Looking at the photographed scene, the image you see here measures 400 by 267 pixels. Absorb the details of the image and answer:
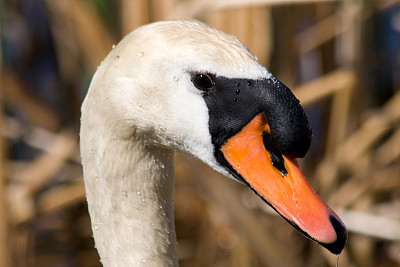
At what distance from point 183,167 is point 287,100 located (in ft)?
6.54

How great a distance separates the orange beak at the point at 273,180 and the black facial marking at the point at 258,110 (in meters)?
0.02

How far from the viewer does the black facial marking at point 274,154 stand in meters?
1.21

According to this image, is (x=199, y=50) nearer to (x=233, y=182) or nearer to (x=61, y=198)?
(x=233, y=182)

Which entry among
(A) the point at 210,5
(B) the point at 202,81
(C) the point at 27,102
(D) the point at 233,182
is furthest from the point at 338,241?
(C) the point at 27,102

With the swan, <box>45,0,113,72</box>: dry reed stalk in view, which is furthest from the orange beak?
<box>45,0,113,72</box>: dry reed stalk

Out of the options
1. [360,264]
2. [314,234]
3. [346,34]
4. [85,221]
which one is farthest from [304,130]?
[85,221]

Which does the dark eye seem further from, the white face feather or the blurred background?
the blurred background

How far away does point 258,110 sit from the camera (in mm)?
1197

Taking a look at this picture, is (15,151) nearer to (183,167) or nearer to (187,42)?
(183,167)

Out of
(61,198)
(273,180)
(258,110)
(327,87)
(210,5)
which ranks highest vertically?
(258,110)

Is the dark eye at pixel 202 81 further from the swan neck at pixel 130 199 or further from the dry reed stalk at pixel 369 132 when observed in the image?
the dry reed stalk at pixel 369 132

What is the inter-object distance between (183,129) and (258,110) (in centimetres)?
16

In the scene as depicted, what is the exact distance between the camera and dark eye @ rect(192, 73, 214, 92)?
121 cm

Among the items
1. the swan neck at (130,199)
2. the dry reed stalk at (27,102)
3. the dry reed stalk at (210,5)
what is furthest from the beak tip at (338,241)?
the dry reed stalk at (27,102)
